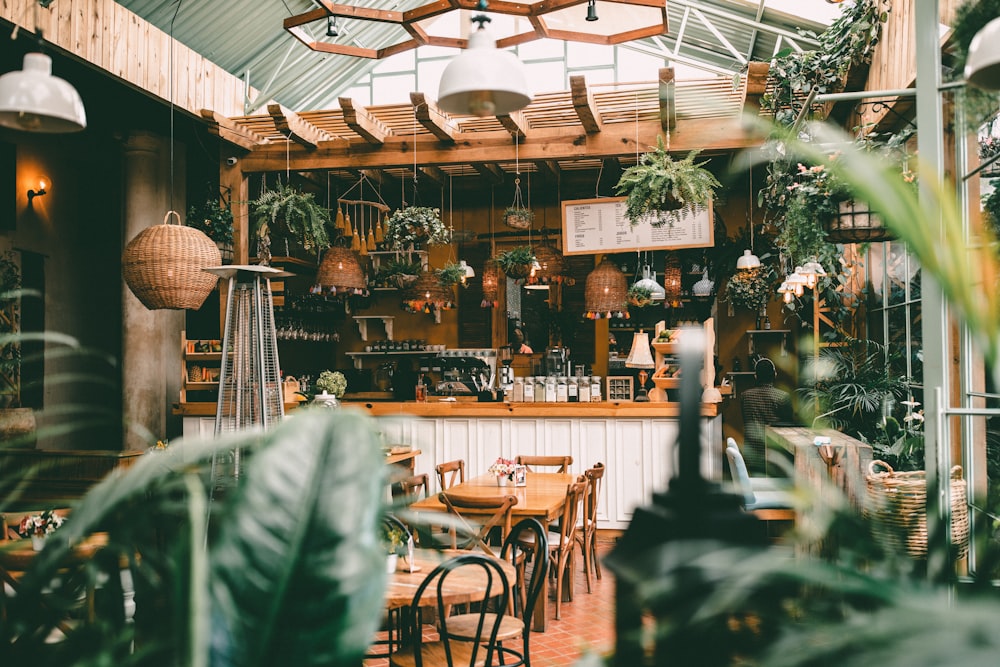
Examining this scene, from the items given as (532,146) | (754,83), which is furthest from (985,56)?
(532,146)

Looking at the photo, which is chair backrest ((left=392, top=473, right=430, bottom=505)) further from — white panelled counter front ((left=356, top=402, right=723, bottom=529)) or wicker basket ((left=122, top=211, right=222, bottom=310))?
wicker basket ((left=122, top=211, right=222, bottom=310))

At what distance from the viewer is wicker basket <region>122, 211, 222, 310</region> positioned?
5434 millimetres

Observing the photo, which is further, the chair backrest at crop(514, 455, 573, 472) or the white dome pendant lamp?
the chair backrest at crop(514, 455, 573, 472)

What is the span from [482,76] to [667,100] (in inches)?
148

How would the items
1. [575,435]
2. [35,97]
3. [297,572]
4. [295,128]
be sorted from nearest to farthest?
1. [297,572]
2. [35,97]
3. [295,128]
4. [575,435]

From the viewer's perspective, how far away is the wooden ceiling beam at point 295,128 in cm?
678

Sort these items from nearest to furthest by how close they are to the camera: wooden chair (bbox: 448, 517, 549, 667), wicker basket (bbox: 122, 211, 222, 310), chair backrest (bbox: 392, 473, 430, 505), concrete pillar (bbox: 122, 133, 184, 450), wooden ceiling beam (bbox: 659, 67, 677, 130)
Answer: chair backrest (bbox: 392, 473, 430, 505), wooden chair (bbox: 448, 517, 549, 667), wicker basket (bbox: 122, 211, 222, 310), wooden ceiling beam (bbox: 659, 67, 677, 130), concrete pillar (bbox: 122, 133, 184, 450)

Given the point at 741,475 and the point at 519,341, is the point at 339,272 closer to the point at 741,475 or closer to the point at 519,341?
the point at 519,341

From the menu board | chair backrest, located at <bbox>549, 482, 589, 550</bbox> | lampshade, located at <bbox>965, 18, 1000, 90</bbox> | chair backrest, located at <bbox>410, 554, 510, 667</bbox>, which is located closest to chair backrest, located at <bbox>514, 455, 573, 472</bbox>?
chair backrest, located at <bbox>549, 482, 589, 550</bbox>

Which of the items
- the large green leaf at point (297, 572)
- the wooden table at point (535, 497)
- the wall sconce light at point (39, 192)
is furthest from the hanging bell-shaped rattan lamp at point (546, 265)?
the large green leaf at point (297, 572)

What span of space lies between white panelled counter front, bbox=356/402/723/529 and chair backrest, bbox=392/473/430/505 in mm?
1400

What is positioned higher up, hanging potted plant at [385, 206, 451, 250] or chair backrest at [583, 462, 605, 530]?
hanging potted plant at [385, 206, 451, 250]

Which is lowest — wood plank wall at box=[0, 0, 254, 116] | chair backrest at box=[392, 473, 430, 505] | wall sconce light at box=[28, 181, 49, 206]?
chair backrest at box=[392, 473, 430, 505]

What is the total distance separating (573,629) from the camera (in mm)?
5020
